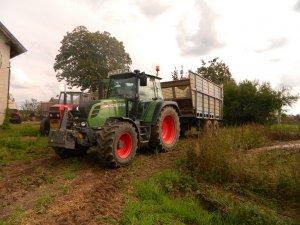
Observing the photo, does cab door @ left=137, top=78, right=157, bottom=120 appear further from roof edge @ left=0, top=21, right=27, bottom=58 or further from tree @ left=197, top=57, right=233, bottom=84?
tree @ left=197, top=57, right=233, bottom=84

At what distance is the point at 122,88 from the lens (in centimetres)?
762

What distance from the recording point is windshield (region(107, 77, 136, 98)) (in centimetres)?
745

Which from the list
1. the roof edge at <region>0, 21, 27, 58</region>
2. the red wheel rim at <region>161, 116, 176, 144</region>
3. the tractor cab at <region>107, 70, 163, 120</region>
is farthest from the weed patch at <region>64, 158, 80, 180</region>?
the roof edge at <region>0, 21, 27, 58</region>

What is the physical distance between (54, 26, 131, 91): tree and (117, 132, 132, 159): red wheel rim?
26.8 metres

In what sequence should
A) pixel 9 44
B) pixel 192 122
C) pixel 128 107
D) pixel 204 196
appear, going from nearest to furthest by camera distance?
1. pixel 204 196
2. pixel 128 107
3. pixel 192 122
4. pixel 9 44

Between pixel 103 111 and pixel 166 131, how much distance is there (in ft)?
9.23

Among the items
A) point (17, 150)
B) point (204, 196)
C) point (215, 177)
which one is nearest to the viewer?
Result: point (204, 196)

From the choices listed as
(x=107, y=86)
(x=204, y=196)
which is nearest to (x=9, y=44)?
(x=107, y=86)

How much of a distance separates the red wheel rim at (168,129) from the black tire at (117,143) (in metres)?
2.23

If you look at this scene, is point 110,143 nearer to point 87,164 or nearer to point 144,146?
point 87,164

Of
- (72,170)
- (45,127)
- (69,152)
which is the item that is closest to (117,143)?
(72,170)

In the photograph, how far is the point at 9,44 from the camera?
49.9 feet

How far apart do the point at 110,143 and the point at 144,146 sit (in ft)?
10.9

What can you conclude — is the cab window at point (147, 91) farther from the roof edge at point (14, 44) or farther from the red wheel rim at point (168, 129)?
the roof edge at point (14, 44)
